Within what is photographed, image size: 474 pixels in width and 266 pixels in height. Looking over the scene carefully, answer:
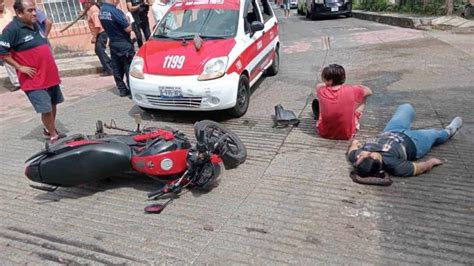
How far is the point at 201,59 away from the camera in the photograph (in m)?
5.29

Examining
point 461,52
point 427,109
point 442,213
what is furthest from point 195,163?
point 461,52

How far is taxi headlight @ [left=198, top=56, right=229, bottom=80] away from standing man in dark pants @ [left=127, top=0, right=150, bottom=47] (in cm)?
428

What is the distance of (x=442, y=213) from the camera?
3.16 meters

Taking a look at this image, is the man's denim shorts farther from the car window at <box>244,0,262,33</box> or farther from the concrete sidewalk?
the concrete sidewalk

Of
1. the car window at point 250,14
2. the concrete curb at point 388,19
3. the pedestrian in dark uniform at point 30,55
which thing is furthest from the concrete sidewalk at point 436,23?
the pedestrian in dark uniform at point 30,55

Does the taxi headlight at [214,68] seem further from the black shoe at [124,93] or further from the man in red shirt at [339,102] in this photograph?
the black shoe at [124,93]

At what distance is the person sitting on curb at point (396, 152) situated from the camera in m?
3.58

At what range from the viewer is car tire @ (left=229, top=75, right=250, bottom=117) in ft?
18.1

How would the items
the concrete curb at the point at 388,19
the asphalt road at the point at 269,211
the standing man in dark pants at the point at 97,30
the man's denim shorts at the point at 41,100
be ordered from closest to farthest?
1. the asphalt road at the point at 269,211
2. the man's denim shorts at the point at 41,100
3. the standing man in dark pants at the point at 97,30
4. the concrete curb at the point at 388,19

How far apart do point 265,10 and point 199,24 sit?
2.18 m

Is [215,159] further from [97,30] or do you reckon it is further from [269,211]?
[97,30]

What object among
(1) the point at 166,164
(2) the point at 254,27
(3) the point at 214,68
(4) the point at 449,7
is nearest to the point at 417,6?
(4) the point at 449,7

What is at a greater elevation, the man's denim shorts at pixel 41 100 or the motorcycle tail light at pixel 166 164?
the man's denim shorts at pixel 41 100

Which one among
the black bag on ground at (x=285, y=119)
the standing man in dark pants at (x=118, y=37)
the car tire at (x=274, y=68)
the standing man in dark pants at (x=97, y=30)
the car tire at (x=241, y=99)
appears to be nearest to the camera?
the black bag on ground at (x=285, y=119)
